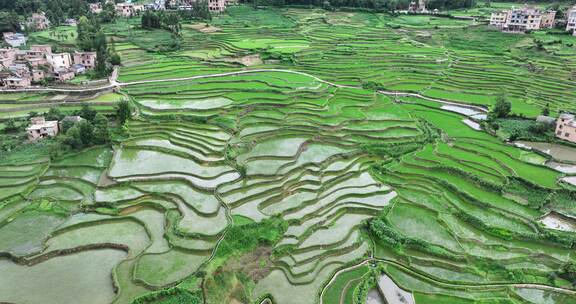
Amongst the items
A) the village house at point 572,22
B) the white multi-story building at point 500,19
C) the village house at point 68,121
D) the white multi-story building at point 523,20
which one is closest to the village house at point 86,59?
the village house at point 68,121

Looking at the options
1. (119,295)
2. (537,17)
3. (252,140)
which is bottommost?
(119,295)

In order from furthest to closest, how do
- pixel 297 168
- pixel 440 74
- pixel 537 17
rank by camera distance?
pixel 537 17 < pixel 440 74 < pixel 297 168

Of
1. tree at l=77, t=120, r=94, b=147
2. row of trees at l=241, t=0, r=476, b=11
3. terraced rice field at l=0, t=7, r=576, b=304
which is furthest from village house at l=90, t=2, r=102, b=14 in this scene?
tree at l=77, t=120, r=94, b=147

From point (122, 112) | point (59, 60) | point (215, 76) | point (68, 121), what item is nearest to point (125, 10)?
point (59, 60)

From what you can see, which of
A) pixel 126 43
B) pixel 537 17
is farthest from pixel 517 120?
pixel 126 43

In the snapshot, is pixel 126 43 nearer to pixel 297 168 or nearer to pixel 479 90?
pixel 297 168

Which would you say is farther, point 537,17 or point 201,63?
point 537,17

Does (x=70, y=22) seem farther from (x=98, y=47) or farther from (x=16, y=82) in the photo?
(x=16, y=82)
